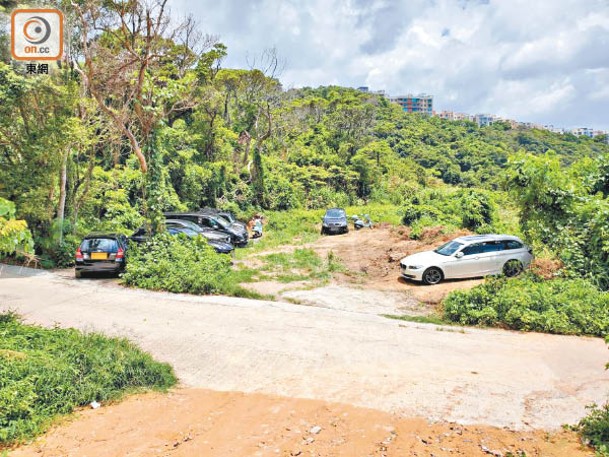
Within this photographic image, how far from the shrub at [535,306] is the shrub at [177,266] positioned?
22.0 ft

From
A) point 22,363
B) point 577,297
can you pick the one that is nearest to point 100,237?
point 22,363

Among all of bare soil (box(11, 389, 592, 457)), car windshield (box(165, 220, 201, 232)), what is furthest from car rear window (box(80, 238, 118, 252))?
bare soil (box(11, 389, 592, 457))

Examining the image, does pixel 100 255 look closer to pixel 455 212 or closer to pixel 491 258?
pixel 491 258

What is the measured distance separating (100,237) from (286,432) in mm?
11033

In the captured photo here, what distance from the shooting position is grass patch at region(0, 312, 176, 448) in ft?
17.0

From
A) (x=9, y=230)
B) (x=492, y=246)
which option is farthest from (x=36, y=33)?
(x=492, y=246)

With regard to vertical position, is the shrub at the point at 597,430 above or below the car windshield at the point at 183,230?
below

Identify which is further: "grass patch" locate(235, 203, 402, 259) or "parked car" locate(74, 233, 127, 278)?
"grass patch" locate(235, 203, 402, 259)

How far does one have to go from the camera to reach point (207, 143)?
3378cm

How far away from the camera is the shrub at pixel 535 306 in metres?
10.4

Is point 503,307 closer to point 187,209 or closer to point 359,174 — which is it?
point 187,209

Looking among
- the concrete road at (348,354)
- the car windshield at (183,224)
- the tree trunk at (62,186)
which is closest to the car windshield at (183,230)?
the car windshield at (183,224)

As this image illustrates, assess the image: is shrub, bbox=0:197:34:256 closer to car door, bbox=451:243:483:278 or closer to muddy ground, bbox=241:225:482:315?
muddy ground, bbox=241:225:482:315

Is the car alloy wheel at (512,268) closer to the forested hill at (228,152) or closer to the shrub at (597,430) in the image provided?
the forested hill at (228,152)
